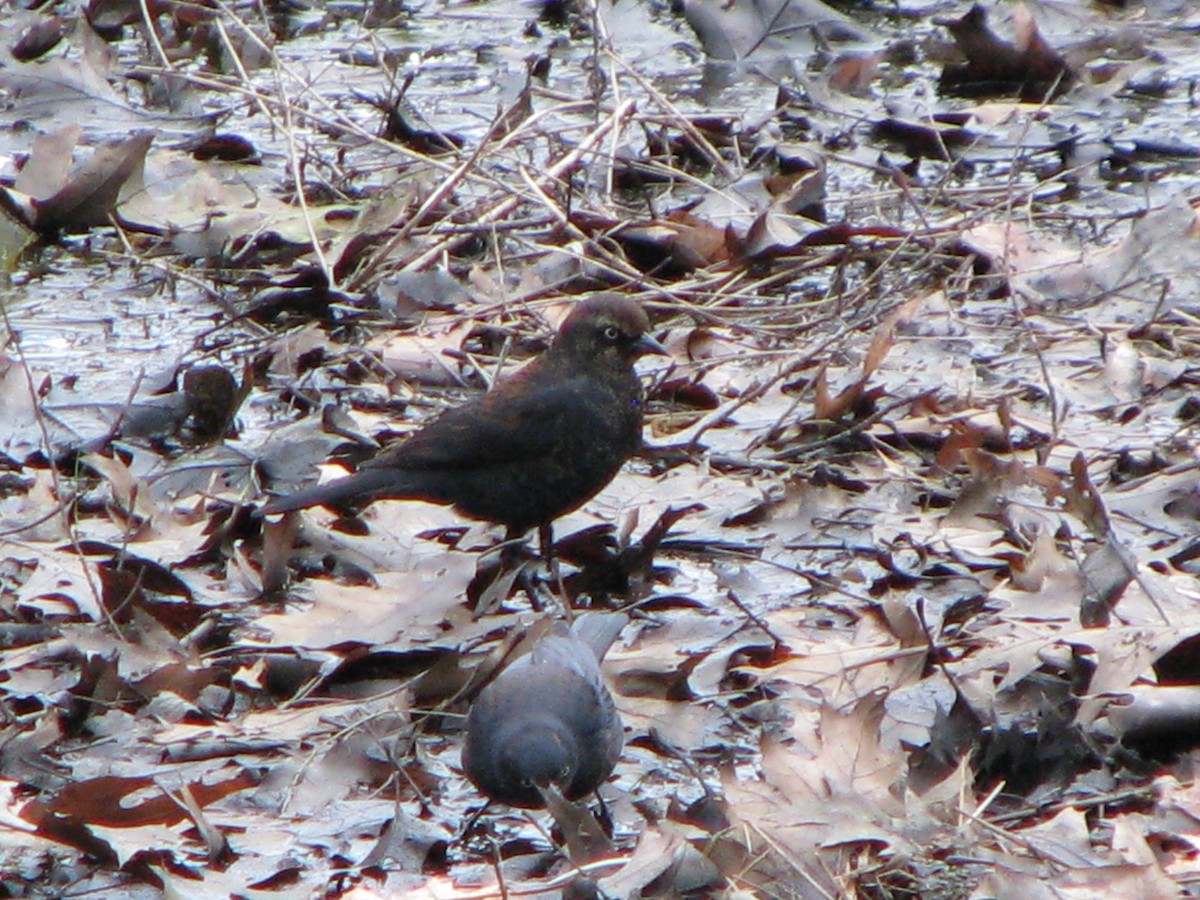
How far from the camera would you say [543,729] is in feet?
11.8

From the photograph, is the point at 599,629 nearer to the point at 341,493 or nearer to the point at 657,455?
the point at 341,493

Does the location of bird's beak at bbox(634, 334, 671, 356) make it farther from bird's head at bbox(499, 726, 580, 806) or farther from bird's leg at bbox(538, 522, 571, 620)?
bird's head at bbox(499, 726, 580, 806)

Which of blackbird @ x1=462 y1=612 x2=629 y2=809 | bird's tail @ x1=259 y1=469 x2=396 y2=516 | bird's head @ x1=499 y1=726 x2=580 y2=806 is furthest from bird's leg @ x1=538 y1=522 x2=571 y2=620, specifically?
bird's head @ x1=499 y1=726 x2=580 y2=806

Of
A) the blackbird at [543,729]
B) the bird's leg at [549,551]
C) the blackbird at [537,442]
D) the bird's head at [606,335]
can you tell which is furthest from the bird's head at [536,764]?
the bird's head at [606,335]

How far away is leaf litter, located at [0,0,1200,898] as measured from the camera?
3625 millimetres

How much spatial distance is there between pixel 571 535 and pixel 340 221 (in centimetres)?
223

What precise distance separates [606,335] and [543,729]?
70.1 inches

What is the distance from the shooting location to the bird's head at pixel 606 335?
5152 mm

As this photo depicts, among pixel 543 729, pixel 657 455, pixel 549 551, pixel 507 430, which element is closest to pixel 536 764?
pixel 543 729

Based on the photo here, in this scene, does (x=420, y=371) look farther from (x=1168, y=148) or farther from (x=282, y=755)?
(x=1168, y=148)

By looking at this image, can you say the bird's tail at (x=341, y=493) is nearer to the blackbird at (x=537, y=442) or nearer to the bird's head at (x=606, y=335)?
the blackbird at (x=537, y=442)

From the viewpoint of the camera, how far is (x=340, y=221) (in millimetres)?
6859

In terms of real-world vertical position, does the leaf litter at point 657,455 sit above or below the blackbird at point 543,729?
below

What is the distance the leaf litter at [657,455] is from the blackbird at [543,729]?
0.39 feet
